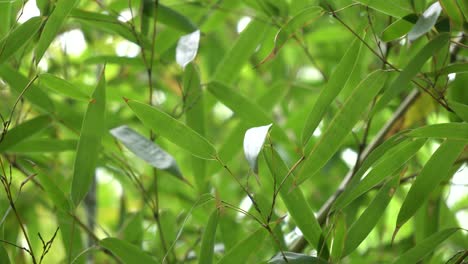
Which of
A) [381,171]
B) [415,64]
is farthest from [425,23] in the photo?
[381,171]

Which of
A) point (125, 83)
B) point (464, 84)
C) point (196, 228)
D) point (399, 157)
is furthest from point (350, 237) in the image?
point (125, 83)

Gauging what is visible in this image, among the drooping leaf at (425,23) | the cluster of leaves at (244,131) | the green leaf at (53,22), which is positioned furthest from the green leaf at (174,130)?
the drooping leaf at (425,23)

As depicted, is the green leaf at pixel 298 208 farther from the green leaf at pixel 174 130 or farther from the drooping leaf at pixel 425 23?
the drooping leaf at pixel 425 23

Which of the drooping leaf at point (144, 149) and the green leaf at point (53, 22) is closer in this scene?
the green leaf at point (53, 22)

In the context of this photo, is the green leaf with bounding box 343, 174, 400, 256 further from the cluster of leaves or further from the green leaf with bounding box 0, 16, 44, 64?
the green leaf with bounding box 0, 16, 44, 64

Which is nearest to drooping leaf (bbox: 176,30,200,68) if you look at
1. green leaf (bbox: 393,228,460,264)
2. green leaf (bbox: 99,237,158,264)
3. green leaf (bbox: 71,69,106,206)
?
green leaf (bbox: 71,69,106,206)

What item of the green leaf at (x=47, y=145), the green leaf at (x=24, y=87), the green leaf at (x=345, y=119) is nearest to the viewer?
the green leaf at (x=345, y=119)
